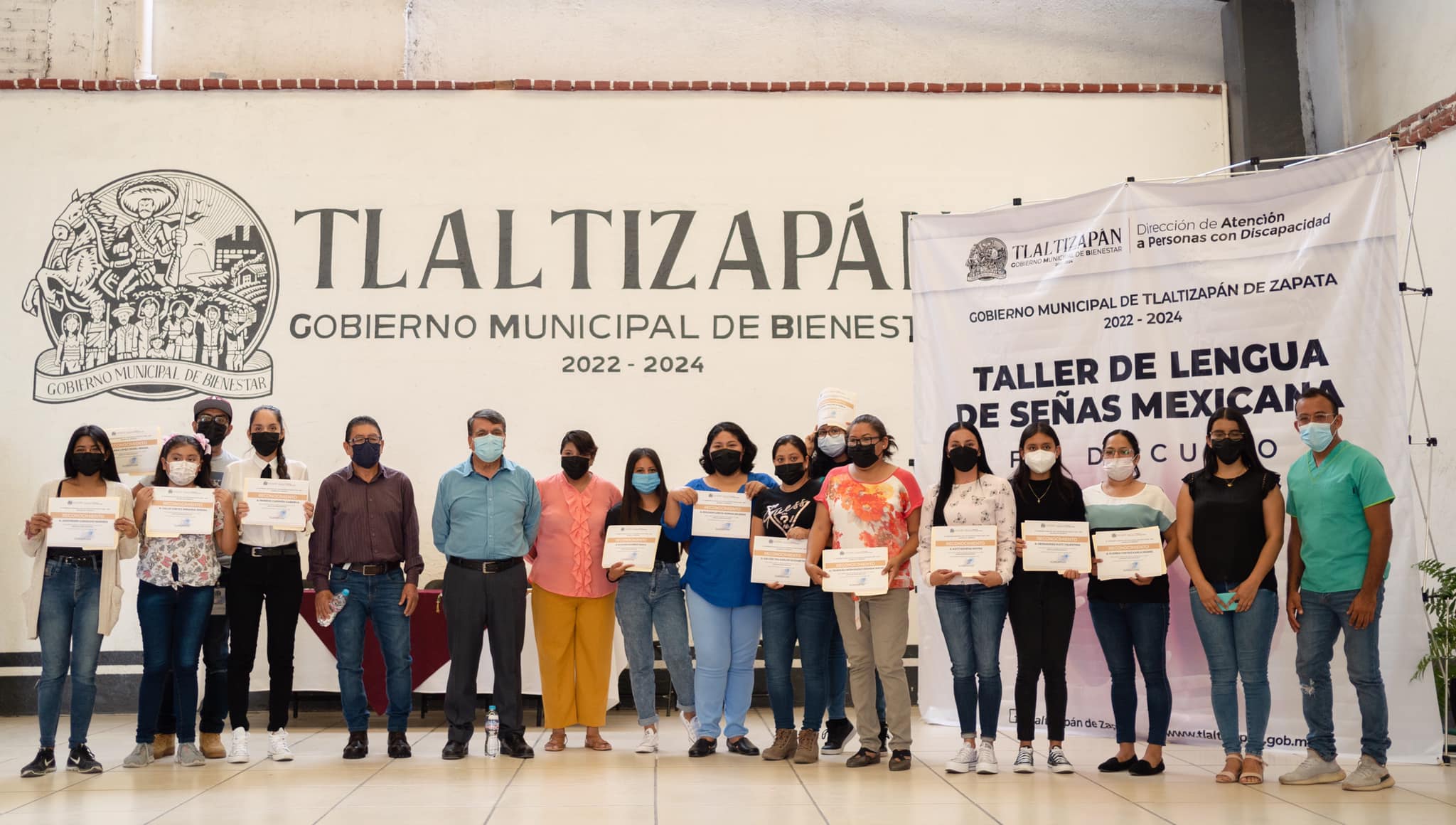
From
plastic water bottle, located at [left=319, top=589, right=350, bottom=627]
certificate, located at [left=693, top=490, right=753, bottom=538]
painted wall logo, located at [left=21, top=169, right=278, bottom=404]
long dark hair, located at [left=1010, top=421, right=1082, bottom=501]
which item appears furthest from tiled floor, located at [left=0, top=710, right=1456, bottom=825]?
painted wall logo, located at [left=21, top=169, right=278, bottom=404]

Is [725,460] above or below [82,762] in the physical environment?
above

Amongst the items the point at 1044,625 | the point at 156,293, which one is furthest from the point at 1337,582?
the point at 156,293

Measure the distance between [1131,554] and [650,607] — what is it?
2069 millimetres

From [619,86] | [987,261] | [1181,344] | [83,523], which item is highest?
[619,86]

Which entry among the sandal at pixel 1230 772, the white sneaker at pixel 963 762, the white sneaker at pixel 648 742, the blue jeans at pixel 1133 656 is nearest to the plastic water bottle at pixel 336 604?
the white sneaker at pixel 648 742

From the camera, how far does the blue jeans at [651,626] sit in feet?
17.3

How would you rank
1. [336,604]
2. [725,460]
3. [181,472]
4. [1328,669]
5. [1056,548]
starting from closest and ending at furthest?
[1328,669] → [1056,548] → [181,472] → [336,604] → [725,460]

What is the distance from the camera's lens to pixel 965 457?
4691 millimetres

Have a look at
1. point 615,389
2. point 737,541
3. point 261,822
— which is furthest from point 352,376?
point 261,822

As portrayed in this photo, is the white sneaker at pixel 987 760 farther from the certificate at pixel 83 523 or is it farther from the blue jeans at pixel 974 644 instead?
the certificate at pixel 83 523

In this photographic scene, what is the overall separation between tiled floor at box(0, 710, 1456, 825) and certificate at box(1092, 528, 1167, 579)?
2.55ft

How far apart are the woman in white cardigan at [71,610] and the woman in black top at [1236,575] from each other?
423 cm

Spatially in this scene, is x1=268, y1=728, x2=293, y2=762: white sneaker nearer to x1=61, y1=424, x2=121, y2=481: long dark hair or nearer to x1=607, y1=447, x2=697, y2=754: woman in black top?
x1=61, y1=424, x2=121, y2=481: long dark hair

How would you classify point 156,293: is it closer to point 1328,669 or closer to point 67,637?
point 67,637
